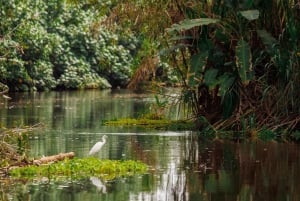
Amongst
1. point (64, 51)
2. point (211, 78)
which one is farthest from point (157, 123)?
point (64, 51)

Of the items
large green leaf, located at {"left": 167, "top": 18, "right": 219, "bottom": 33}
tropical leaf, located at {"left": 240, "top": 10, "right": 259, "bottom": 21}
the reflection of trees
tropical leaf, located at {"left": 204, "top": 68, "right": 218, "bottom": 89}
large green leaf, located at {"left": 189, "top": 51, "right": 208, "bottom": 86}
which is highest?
tropical leaf, located at {"left": 240, "top": 10, "right": 259, "bottom": 21}

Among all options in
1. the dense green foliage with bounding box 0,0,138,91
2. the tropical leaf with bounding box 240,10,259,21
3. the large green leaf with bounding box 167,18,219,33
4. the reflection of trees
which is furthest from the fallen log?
the dense green foliage with bounding box 0,0,138,91

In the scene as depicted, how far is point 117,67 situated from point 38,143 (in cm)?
3519

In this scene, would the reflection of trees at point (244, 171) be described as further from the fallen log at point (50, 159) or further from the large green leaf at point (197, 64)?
the large green leaf at point (197, 64)

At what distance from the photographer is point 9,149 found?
54.0 ft

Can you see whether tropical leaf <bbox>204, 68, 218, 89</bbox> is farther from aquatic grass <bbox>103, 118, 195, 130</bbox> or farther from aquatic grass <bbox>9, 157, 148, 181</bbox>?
aquatic grass <bbox>9, 157, 148, 181</bbox>

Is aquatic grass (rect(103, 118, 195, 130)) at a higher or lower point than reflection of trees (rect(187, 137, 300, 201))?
higher

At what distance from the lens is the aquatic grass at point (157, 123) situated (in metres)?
25.7

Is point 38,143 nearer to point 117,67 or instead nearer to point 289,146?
point 289,146

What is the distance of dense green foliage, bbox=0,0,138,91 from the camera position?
160ft

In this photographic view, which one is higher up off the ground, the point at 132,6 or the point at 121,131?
the point at 132,6

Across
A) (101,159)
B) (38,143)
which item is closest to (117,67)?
(38,143)

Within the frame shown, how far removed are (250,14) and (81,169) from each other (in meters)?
7.56

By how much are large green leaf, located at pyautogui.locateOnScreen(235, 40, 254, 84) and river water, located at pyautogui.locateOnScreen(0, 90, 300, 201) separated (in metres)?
1.66
